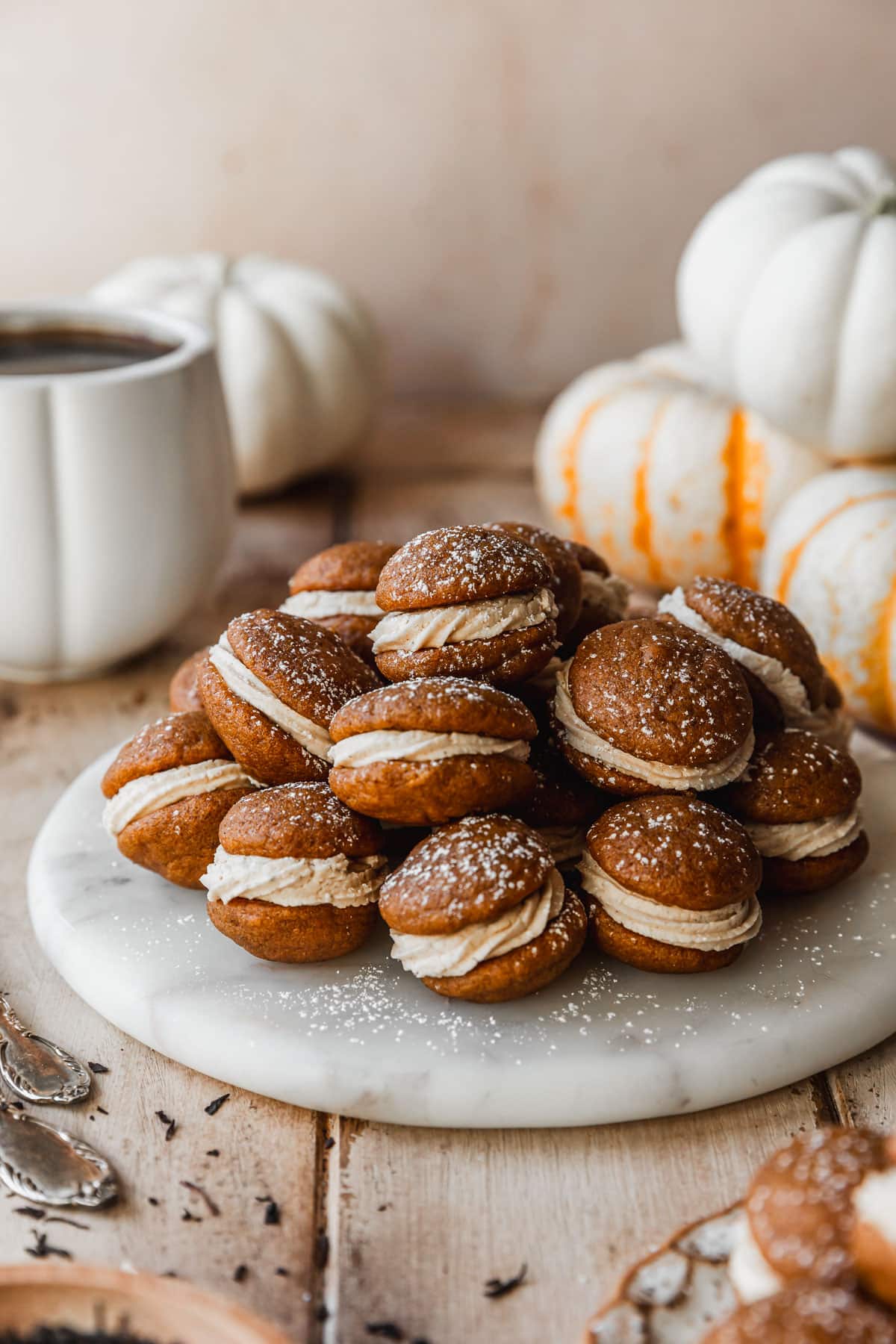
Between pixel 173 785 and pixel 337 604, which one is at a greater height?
pixel 337 604

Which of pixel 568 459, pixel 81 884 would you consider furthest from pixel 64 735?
pixel 568 459

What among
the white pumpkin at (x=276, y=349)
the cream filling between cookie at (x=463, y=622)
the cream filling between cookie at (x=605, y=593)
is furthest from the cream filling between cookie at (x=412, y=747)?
the white pumpkin at (x=276, y=349)

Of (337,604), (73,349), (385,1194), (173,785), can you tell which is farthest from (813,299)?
(385,1194)

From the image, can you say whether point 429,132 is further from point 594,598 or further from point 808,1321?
point 808,1321

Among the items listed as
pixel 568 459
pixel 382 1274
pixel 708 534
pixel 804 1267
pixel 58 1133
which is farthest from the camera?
pixel 568 459

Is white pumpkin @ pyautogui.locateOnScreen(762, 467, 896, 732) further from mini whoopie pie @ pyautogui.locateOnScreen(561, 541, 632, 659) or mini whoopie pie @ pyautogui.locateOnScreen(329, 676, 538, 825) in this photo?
mini whoopie pie @ pyautogui.locateOnScreen(329, 676, 538, 825)

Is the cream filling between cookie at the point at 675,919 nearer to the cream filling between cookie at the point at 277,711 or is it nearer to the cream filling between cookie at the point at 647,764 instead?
the cream filling between cookie at the point at 647,764

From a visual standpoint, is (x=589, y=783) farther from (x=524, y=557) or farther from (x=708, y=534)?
(x=708, y=534)
